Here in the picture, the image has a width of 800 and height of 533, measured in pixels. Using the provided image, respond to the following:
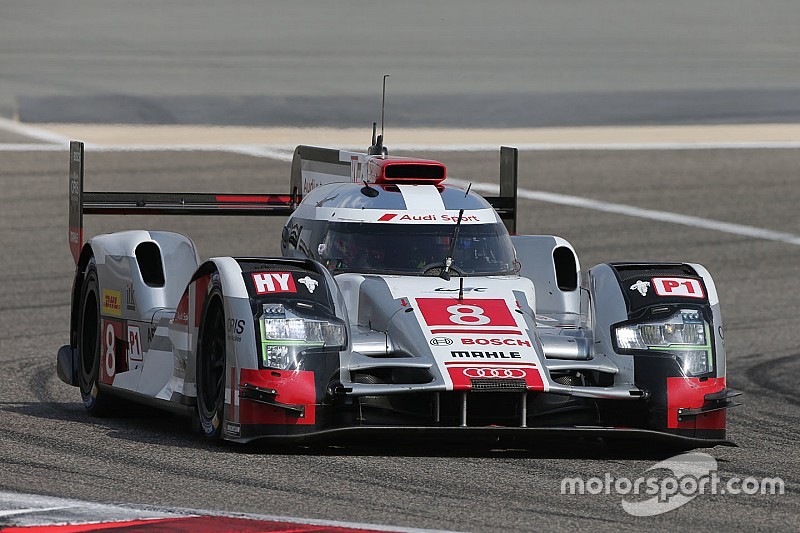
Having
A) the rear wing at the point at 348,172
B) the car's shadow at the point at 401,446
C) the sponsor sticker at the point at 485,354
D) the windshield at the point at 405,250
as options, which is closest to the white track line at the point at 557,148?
the rear wing at the point at 348,172

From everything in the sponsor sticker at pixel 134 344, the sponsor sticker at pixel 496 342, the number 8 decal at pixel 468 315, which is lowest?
the sponsor sticker at pixel 134 344

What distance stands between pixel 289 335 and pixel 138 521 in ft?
7.83

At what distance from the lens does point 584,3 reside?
49.5m

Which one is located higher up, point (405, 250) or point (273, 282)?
point (405, 250)

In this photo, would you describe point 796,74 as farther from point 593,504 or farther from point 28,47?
point 593,504

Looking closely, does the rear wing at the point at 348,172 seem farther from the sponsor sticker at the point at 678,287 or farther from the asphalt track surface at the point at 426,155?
the sponsor sticker at the point at 678,287

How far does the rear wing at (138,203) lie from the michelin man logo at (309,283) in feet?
10.8

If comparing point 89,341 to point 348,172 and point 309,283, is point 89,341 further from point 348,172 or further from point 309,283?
point 309,283

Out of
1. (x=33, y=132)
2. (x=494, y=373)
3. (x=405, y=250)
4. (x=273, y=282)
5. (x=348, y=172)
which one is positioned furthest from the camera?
(x=33, y=132)

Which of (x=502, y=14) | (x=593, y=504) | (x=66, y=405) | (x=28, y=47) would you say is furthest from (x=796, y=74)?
(x=593, y=504)

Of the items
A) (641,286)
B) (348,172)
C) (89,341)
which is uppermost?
(348,172)

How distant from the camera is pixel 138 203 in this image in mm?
12477

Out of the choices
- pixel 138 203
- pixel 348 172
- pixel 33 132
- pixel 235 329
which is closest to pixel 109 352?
pixel 138 203

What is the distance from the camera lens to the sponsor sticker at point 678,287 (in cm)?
971
